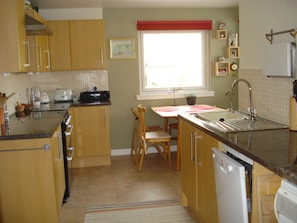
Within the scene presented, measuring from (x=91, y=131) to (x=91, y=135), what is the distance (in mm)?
58

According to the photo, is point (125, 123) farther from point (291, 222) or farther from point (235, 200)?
point (291, 222)

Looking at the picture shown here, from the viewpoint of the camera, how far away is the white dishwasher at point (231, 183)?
A: 1.83m

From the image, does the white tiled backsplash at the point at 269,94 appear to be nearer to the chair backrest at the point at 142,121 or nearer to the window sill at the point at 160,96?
the chair backrest at the point at 142,121

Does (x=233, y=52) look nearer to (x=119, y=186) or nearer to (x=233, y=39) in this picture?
(x=233, y=39)

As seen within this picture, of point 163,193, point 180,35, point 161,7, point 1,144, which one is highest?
point 161,7

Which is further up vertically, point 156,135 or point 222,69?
point 222,69

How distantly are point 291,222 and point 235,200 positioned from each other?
0.52 m

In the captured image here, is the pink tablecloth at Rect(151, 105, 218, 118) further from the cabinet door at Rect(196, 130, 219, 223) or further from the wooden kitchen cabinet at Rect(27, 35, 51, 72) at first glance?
the cabinet door at Rect(196, 130, 219, 223)

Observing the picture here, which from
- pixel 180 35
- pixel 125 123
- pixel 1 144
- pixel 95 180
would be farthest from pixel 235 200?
pixel 180 35

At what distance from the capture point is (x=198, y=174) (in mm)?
2734

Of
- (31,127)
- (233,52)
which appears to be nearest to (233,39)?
(233,52)

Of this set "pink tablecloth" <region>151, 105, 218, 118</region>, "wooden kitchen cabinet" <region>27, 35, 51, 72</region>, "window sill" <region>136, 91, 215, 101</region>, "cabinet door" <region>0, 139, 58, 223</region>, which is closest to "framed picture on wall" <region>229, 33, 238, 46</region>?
"window sill" <region>136, 91, 215, 101</region>

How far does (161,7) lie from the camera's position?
5316mm

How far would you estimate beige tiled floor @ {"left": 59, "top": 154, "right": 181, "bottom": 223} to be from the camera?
3.56 meters
